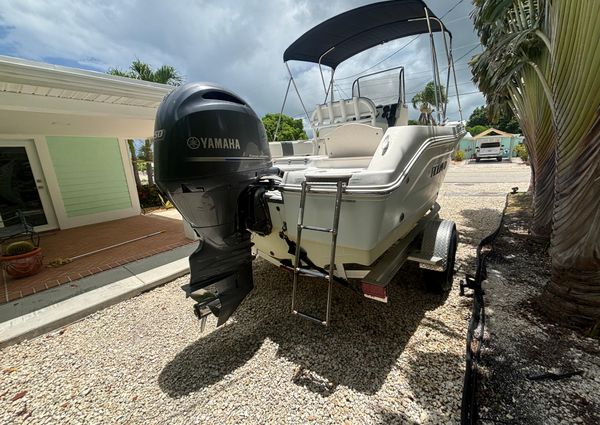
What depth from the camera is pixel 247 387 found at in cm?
191

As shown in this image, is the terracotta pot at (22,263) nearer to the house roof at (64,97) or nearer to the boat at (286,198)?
the house roof at (64,97)

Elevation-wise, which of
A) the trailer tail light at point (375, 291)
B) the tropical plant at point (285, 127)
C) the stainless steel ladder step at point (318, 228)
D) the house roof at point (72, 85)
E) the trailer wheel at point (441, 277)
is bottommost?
the trailer wheel at point (441, 277)

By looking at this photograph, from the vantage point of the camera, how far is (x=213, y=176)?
2.00 m

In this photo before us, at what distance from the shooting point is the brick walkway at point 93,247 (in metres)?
3.48

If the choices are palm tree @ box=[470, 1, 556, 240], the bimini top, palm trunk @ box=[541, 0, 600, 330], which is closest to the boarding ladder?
palm trunk @ box=[541, 0, 600, 330]

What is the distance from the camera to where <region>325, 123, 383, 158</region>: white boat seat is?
100 inches

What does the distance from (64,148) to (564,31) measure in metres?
8.84

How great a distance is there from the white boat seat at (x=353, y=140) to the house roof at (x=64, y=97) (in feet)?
10.4

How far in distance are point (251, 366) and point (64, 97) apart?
14.9 feet

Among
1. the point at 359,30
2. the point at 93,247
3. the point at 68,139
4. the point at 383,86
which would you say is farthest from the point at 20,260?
the point at 359,30

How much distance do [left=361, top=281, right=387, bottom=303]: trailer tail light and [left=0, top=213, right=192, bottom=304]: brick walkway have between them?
147 inches

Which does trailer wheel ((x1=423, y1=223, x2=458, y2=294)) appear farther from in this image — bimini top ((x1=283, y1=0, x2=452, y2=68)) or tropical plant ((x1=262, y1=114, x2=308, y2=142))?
tropical plant ((x1=262, y1=114, x2=308, y2=142))

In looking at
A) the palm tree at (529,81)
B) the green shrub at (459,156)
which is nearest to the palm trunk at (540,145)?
the palm tree at (529,81)

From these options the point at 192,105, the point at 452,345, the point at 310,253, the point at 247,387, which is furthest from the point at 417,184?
the point at 247,387
